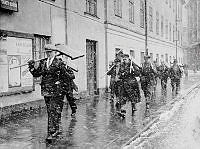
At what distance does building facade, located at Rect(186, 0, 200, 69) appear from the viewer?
63.4m

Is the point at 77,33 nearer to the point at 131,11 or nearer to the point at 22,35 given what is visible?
the point at 22,35

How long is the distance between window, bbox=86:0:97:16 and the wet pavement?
6460mm

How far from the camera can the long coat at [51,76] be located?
24.0 feet

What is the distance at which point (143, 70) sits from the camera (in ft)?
42.1

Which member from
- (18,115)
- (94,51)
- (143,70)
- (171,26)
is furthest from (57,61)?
(171,26)

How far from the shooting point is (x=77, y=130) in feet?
27.6

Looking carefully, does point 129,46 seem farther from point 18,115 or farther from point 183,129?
point 183,129

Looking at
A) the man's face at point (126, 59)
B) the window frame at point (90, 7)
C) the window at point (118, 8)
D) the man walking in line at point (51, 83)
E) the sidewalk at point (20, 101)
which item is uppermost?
the window at point (118, 8)

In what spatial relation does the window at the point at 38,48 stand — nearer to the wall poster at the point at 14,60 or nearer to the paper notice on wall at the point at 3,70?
the wall poster at the point at 14,60

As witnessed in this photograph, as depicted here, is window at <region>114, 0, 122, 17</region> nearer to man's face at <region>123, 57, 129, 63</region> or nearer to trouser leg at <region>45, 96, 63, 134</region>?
man's face at <region>123, 57, 129, 63</region>

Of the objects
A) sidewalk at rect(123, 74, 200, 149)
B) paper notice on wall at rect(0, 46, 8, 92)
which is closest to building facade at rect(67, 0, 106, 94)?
paper notice on wall at rect(0, 46, 8, 92)

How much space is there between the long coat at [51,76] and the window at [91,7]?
32.5ft

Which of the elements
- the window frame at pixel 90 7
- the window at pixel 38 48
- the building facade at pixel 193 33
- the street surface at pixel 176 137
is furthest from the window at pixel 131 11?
the building facade at pixel 193 33

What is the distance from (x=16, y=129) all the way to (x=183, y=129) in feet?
12.5
